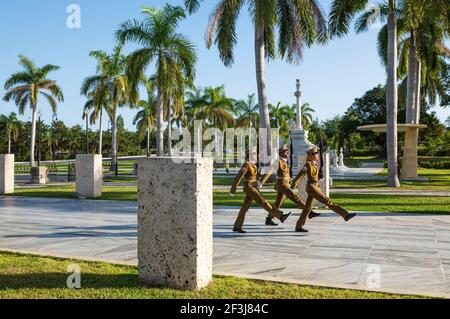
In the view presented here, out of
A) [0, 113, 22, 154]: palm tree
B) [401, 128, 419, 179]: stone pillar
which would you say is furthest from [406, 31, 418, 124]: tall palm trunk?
[0, 113, 22, 154]: palm tree

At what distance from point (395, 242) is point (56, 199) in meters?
11.9

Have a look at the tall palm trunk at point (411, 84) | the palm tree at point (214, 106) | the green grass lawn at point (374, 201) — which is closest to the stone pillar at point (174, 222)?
the green grass lawn at point (374, 201)

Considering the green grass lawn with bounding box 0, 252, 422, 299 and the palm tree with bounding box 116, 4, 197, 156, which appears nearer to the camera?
the green grass lawn with bounding box 0, 252, 422, 299

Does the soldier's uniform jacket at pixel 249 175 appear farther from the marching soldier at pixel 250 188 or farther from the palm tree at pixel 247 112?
the palm tree at pixel 247 112

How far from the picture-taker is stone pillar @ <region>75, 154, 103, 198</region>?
15.6 meters

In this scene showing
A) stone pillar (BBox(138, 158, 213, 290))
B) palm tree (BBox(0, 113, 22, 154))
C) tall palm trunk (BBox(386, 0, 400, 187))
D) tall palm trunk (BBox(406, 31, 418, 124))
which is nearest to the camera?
stone pillar (BBox(138, 158, 213, 290))

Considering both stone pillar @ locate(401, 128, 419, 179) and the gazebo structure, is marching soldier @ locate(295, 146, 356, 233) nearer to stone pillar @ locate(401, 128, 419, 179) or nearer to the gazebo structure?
the gazebo structure

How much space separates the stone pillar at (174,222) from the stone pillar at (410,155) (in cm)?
2151

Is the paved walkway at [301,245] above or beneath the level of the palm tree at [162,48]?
beneath

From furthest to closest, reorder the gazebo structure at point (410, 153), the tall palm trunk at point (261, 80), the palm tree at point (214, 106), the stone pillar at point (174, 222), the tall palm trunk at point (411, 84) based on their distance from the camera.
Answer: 1. the palm tree at point (214, 106)
2. the tall palm trunk at point (411, 84)
3. the gazebo structure at point (410, 153)
4. the tall palm trunk at point (261, 80)
5. the stone pillar at point (174, 222)

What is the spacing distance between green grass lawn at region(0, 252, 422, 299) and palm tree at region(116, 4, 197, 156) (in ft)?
63.0

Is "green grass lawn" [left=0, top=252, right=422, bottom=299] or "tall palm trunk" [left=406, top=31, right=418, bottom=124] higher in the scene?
"tall palm trunk" [left=406, top=31, right=418, bottom=124]

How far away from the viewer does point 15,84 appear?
34688 mm

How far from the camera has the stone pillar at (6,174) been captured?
691 inches
